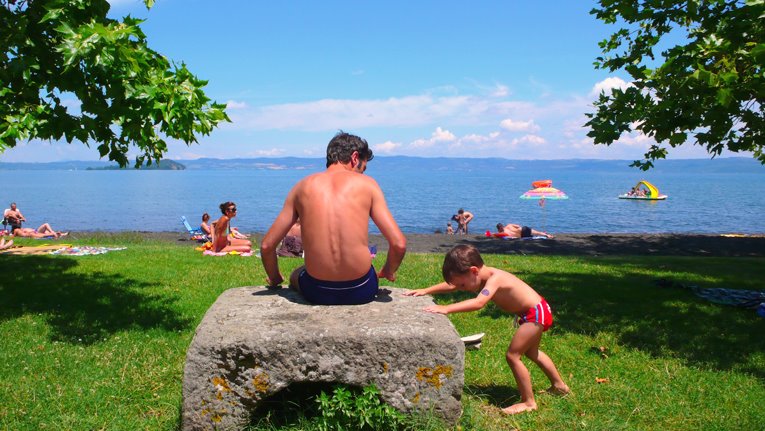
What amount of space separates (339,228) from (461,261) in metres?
1.11

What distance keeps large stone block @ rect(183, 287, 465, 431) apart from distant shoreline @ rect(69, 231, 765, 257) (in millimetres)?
15736

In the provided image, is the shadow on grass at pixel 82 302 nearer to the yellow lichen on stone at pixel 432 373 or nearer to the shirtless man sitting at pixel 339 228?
the shirtless man sitting at pixel 339 228

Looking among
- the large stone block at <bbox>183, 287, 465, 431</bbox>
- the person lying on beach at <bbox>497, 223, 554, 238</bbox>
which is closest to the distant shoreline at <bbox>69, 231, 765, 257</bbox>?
the person lying on beach at <bbox>497, 223, 554, 238</bbox>

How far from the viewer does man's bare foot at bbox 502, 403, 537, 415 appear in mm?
5188

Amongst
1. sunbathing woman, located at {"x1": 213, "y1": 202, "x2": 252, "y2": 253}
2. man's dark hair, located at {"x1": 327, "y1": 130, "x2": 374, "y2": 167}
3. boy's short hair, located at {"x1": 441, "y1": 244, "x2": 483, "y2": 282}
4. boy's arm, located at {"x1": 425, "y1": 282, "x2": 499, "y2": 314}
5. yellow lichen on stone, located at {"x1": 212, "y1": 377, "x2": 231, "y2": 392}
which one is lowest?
sunbathing woman, located at {"x1": 213, "y1": 202, "x2": 252, "y2": 253}

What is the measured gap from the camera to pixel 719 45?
24.8ft

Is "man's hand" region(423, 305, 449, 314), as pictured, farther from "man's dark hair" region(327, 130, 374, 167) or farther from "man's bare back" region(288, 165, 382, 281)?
"man's dark hair" region(327, 130, 374, 167)

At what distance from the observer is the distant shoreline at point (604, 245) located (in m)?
21.0

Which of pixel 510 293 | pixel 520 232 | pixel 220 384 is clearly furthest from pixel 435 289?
pixel 520 232

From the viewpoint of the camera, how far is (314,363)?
170 inches

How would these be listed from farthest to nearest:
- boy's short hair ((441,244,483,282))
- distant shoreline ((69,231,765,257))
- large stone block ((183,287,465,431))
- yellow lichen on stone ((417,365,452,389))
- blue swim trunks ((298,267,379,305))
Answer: distant shoreline ((69,231,765,257)) < boy's short hair ((441,244,483,282)) < blue swim trunks ((298,267,379,305)) < yellow lichen on stone ((417,365,452,389)) < large stone block ((183,287,465,431))

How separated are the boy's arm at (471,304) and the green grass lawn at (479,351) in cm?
83

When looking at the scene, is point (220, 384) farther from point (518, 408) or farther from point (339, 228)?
point (518, 408)

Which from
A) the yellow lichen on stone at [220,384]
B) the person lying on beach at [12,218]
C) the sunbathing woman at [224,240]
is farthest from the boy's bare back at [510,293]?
the person lying on beach at [12,218]
